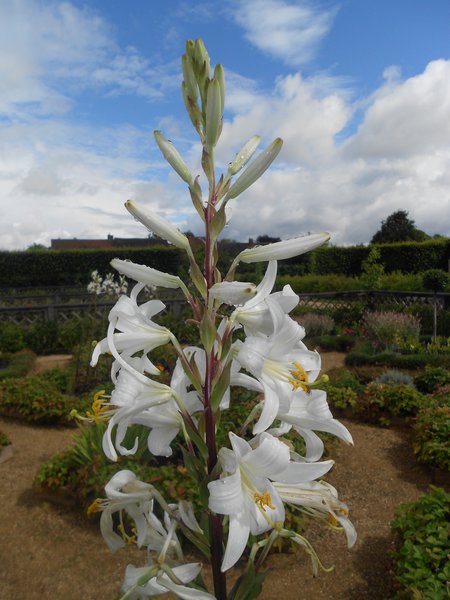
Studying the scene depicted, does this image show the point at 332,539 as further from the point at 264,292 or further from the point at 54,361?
the point at 54,361

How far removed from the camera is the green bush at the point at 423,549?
9.16 ft

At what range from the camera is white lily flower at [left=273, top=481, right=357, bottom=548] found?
58.6 inches

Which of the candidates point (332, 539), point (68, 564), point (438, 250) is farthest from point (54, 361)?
point (438, 250)

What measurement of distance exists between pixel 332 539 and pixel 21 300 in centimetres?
2076

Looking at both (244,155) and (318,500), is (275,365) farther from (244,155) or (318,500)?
(244,155)

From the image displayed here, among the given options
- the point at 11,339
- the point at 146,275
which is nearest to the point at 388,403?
the point at 146,275

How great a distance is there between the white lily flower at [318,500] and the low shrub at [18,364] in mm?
9189

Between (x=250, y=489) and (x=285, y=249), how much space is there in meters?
0.67

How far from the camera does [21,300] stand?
2216 centimetres

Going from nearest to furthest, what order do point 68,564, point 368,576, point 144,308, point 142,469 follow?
1. point 144,308
2. point 368,576
3. point 68,564
4. point 142,469

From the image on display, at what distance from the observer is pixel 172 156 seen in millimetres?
1547

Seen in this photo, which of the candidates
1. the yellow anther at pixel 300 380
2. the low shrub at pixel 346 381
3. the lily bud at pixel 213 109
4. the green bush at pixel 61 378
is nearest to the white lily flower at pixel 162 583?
the yellow anther at pixel 300 380

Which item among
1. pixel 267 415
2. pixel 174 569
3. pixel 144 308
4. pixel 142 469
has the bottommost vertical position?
pixel 142 469

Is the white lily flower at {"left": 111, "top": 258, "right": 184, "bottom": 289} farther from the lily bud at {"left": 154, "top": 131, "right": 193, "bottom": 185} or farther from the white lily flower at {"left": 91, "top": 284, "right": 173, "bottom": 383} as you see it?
the lily bud at {"left": 154, "top": 131, "right": 193, "bottom": 185}
